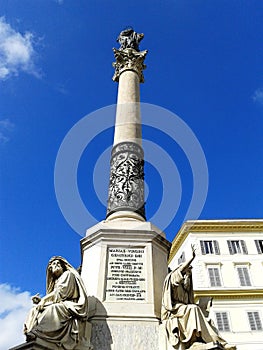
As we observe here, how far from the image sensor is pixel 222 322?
3045 cm

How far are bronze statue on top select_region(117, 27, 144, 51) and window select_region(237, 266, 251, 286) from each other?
2615 cm

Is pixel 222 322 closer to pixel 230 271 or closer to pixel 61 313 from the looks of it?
pixel 230 271

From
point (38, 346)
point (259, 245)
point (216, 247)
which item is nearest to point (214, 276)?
point (216, 247)

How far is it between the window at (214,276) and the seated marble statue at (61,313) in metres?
28.5

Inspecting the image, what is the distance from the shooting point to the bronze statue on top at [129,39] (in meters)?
15.2

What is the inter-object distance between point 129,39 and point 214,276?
25548mm

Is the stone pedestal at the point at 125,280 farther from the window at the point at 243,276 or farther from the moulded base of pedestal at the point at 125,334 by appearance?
the window at the point at 243,276

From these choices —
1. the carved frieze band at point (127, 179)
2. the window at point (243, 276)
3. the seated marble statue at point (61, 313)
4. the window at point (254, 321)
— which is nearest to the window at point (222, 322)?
the window at point (254, 321)

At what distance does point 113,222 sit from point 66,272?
242 centimetres

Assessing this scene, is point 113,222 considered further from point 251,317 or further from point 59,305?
point 251,317

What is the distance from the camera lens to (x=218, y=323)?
99.1ft

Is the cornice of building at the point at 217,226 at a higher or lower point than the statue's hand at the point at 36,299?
higher

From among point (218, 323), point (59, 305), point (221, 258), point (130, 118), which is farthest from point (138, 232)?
point (221, 258)

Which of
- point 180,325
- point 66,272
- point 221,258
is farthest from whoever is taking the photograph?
point 221,258
